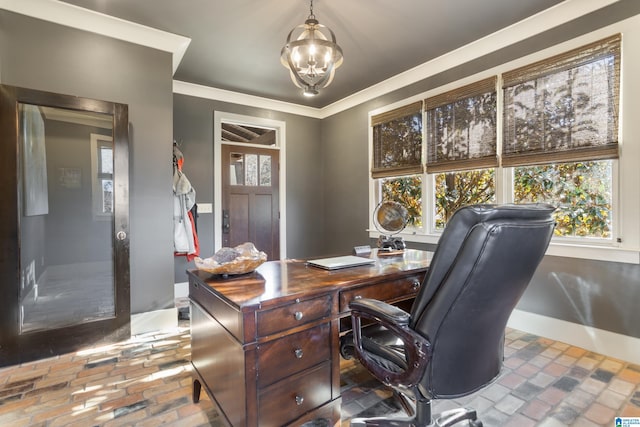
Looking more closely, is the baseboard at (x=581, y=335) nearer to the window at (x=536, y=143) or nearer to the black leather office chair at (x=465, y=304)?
the window at (x=536, y=143)

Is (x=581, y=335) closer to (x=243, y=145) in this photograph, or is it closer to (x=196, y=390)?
(x=196, y=390)

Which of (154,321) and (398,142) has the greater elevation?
(398,142)

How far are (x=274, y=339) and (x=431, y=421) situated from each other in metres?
0.81

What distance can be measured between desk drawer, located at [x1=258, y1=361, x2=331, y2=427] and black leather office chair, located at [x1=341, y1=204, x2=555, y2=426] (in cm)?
28

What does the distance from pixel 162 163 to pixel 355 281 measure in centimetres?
235

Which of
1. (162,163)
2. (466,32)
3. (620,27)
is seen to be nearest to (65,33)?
(162,163)

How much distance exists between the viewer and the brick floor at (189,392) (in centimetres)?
167

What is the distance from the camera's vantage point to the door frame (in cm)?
423

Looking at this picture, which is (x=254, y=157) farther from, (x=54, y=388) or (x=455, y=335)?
(x=455, y=335)

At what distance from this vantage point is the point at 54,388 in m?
1.97

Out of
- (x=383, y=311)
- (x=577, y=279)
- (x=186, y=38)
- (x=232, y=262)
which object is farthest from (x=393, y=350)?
(x=186, y=38)

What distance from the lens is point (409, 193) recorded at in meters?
3.91

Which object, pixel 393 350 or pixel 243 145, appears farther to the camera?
pixel 243 145

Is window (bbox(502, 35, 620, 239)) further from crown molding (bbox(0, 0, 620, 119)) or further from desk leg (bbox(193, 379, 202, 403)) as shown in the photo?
desk leg (bbox(193, 379, 202, 403))
